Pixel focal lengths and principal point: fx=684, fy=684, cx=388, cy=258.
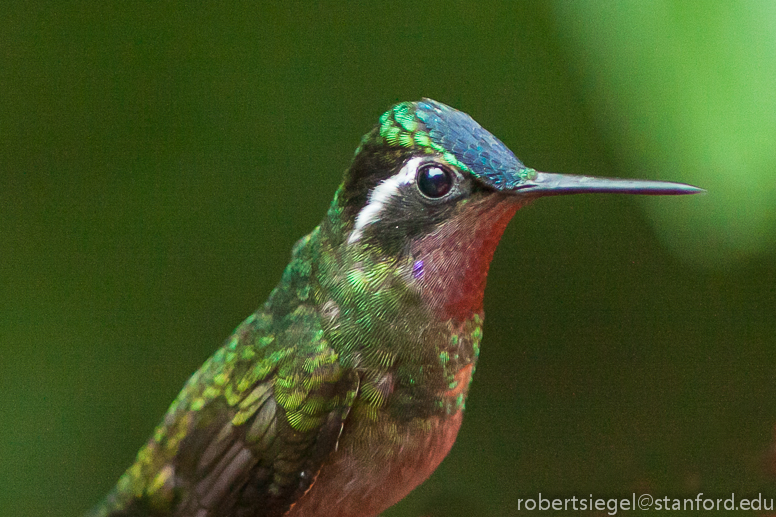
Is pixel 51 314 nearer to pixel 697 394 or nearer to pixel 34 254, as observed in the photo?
pixel 34 254

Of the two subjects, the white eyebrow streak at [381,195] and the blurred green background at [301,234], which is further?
the blurred green background at [301,234]

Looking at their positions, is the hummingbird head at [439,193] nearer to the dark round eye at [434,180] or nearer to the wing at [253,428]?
the dark round eye at [434,180]

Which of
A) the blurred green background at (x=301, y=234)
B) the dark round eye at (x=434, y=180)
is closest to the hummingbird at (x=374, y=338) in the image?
the dark round eye at (x=434, y=180)

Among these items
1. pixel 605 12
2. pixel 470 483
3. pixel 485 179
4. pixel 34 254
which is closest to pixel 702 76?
pixel 605 12

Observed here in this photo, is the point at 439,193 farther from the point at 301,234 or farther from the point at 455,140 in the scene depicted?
the point at 301,234

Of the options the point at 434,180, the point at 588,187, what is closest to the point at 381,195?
the point at 434,180

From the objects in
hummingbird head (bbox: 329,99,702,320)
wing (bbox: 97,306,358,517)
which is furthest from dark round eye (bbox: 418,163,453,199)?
wing (bbox: 97,306,358,517)

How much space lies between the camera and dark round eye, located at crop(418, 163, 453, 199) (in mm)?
557

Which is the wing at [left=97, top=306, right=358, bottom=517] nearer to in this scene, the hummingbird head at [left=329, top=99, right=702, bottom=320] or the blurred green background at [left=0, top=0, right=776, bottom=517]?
the hummingbird head at [left=329, top=99, right=702, bottom=320]

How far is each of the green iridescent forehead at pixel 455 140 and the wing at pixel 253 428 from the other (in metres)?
0.19

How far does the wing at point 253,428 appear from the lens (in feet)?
2.00

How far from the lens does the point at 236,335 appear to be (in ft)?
2.40

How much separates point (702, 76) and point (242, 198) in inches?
27.1

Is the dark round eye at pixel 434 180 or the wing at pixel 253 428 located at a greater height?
the dark round eye at pixel 434 180
